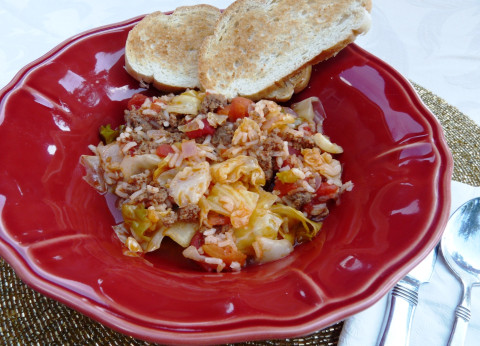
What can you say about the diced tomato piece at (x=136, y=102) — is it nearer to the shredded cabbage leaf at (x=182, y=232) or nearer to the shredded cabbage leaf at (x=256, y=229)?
the shredded cabbage leaf at (x=182, y=232)

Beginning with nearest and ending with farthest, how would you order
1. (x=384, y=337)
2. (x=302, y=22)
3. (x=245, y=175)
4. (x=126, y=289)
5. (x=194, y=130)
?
(x=126, y=289), (x=384, y=337), (x=245, y=175), (x=194, y=130), (x=302, y=22)

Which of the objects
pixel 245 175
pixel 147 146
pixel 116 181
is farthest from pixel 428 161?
pixel 116 181

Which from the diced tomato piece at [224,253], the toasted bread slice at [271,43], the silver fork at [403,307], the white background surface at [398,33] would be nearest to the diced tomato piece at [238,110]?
the toasted bread slice at [271,43]

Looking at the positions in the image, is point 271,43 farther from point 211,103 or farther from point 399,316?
point 399,316

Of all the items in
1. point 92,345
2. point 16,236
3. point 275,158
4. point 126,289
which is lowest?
point 92,345

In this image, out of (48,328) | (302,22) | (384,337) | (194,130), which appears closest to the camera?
(384,337)

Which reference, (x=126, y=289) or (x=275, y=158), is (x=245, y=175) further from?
(x=126, y=289)
